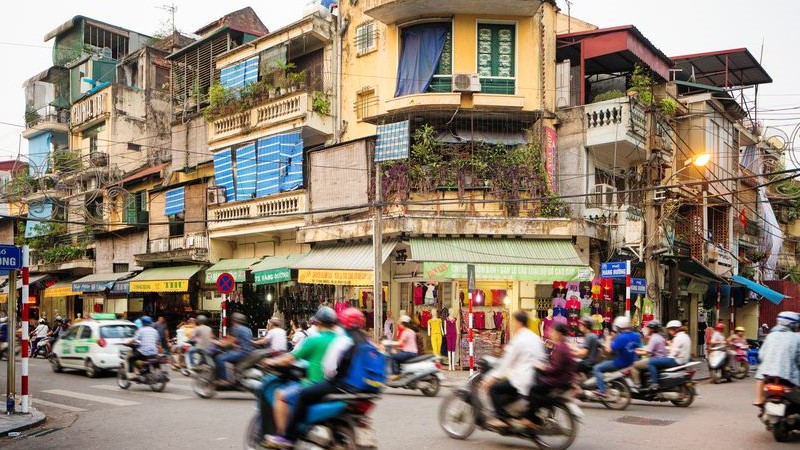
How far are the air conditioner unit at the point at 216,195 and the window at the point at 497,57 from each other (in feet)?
33.4

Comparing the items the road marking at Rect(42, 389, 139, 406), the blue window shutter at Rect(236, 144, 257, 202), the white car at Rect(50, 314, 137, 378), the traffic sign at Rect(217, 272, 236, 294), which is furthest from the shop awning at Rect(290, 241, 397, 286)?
the road marking at Rect(42, 389, 139, 406)

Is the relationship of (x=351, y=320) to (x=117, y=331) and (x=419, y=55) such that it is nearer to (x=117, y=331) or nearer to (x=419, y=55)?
(x=117, y=331)

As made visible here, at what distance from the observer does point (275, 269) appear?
845 inches

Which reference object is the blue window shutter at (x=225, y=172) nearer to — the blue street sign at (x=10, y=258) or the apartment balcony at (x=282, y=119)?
the apartment balcony at (x=282, y=119)

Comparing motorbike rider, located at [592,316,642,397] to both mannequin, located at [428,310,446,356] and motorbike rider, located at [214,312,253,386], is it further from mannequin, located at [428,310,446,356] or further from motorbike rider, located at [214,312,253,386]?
mannequin, located at [428,310,446,356]

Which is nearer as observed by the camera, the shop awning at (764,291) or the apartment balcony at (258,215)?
the apartment balcony at (258,215)

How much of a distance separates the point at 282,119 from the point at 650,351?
1403cm

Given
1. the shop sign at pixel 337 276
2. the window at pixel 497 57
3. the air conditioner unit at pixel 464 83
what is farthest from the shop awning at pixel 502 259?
the window at pixel 497 57

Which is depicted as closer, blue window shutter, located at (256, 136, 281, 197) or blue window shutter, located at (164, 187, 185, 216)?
blue window shutter, located at (256, 136, 281, 197)

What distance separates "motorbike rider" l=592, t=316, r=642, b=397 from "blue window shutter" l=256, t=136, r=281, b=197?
43.9ft

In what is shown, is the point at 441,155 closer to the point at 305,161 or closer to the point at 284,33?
the point at 305,161

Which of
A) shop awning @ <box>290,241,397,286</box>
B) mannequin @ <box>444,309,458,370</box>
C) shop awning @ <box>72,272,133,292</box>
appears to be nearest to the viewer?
mannequin @ <box>444,309,458,370</box>

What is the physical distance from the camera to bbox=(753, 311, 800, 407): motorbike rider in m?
8.83

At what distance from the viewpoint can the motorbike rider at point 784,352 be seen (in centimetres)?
883
